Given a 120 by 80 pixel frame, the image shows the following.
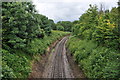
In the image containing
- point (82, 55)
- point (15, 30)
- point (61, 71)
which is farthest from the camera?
point (82, 55)

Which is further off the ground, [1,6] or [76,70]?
[1,6]

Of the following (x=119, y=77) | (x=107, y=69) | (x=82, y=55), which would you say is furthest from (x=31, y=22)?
(x=119, y=77)

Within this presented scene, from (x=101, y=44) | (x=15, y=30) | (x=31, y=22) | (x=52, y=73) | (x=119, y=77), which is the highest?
(x=31, y=22)

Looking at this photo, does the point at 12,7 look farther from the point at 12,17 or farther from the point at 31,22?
the point at 31,22

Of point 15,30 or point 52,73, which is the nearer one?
point 15,30

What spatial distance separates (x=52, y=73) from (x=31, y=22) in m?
6.94

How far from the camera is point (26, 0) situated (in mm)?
15875

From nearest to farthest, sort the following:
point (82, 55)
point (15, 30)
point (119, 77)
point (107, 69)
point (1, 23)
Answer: point (119, 77), point (107, 69), point (1, 23), point (15, 30), point (82, 55)

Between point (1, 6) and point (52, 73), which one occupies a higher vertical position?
point (1, 6)

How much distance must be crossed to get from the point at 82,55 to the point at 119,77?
914 cm

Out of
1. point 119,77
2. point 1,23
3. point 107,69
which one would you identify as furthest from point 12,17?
point 119,77

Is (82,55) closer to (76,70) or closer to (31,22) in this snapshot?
(76,70)

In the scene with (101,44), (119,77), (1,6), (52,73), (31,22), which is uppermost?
(1,6)

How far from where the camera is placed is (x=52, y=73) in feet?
54.2
